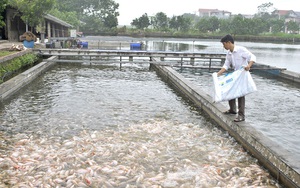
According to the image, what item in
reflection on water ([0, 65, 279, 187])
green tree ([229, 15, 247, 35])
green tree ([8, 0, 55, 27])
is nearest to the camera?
reflection on water ([0, 65, 279, 187])

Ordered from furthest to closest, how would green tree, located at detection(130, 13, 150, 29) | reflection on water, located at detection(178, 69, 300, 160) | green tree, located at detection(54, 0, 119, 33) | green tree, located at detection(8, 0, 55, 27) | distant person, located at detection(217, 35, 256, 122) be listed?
green tree, located at detection(130, 13, 150, 29)
green tree, located at detection(54, 0, 119, 33)
green tree, located at detection(8, 0, 55, 27)
reflection on water, located at detection(178, 69, 300, 160)
distant person, located at detection(217, 35, 256, 122)

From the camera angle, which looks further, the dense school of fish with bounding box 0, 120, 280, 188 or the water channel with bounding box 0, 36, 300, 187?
the water channel with bounding box 0, 36, 300, 187

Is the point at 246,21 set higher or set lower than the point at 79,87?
higher

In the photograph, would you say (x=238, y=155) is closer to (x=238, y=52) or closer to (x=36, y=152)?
(x=238, y=52)

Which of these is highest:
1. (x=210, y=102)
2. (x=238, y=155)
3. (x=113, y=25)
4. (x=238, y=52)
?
(x=113, y=25)

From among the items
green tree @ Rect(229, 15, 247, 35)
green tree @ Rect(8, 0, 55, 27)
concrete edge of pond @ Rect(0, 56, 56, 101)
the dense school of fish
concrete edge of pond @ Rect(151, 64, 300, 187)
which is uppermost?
green tree @ Rect(229, 15, 247, 35)

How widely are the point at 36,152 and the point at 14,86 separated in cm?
719

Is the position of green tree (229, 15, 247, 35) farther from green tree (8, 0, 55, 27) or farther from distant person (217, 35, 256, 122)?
distant person (217, 35, 256, 122)

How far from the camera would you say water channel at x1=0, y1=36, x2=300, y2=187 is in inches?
235

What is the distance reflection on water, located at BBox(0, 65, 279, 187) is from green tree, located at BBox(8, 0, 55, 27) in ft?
52.8

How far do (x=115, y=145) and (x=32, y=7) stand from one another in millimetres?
22688

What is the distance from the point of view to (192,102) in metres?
12.6

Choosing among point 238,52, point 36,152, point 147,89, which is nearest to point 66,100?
point 147,89

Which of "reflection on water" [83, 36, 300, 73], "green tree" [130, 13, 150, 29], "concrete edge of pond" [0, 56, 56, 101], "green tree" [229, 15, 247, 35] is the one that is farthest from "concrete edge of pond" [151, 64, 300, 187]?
"green tree" [229, 15, 247, 35]
